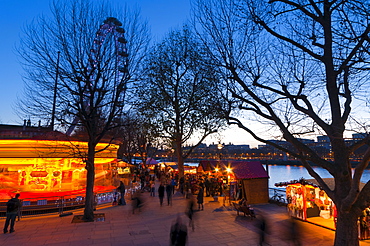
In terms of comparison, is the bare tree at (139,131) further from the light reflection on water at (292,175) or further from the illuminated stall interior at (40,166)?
the light reflection on water at (292,175)

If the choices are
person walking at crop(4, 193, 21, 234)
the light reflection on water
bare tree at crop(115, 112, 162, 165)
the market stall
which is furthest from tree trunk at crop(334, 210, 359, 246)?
the light reflection on water

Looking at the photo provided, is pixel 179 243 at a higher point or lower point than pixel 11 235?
higher

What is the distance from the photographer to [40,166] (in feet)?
50.2

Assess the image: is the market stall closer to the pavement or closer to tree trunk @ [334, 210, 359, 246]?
the pavement

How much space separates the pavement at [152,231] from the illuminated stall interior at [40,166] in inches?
140

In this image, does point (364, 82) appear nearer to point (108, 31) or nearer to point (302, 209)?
point (302, 209)

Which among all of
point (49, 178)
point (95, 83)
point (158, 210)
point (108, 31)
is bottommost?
point (158, 210)

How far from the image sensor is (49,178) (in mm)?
15992

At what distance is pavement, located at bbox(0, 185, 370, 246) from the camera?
862 centimetres

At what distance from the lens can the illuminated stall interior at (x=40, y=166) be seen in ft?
46.3

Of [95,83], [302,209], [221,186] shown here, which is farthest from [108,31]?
[221,186]

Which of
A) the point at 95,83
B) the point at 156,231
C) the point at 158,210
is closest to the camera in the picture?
the point at 156,231

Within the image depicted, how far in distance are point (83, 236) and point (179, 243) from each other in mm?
4317

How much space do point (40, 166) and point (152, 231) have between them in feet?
31.6
